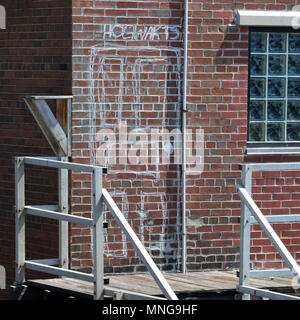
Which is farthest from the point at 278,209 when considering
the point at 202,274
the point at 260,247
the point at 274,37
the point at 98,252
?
the point at 98,252

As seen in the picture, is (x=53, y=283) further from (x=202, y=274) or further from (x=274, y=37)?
(x=274, y=37)

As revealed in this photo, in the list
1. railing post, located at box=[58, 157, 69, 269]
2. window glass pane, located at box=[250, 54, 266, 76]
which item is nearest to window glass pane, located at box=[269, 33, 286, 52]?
window glass pane, located at box=[250, 54, 266, 76]

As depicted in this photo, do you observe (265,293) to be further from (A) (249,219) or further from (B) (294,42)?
(B) (294,42)

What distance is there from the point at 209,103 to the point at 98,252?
209 cm

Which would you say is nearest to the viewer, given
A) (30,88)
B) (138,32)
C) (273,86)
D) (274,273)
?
(274,273)

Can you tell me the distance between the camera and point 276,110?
9305 mm

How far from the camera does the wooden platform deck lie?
799 cm

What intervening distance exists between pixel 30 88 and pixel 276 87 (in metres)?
2.36

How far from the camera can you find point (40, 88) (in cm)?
905

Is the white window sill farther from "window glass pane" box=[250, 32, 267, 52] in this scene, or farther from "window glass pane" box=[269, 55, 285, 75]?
"window glass pane" box=[250, 32, 267, 52]

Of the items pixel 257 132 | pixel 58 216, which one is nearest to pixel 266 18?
pixel 257 132

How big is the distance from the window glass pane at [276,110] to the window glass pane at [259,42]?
0.53m

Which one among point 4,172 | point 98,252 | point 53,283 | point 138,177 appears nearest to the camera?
point 98,252

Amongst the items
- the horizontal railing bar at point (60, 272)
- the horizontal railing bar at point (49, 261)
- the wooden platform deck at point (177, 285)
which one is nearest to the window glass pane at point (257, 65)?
the wooden platform deck at point (177, 285)
